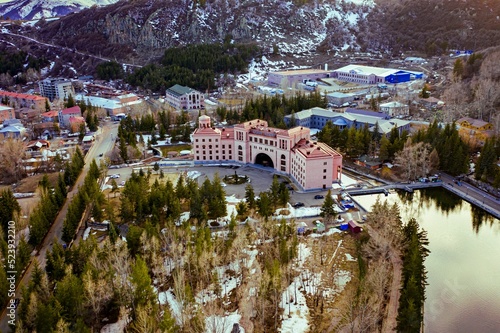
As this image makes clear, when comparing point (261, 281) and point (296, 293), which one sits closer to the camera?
point (261, 281)

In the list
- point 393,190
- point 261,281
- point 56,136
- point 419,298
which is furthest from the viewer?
point 56,136

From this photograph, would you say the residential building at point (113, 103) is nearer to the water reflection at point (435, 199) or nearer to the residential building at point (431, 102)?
the residential building at point (431, 102)

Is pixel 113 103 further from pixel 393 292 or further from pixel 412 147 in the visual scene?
pixel 393 292

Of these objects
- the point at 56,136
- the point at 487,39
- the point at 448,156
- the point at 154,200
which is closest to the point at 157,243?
the point at 154,200

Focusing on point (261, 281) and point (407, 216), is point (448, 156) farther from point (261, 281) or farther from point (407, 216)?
point (261, 281)

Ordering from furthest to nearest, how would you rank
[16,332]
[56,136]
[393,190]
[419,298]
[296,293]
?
[56,136]
[393,190]
[296,293]
[419,298]
[16,332]

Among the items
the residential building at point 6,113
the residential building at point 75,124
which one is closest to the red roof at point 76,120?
the residential building at point 75,124
